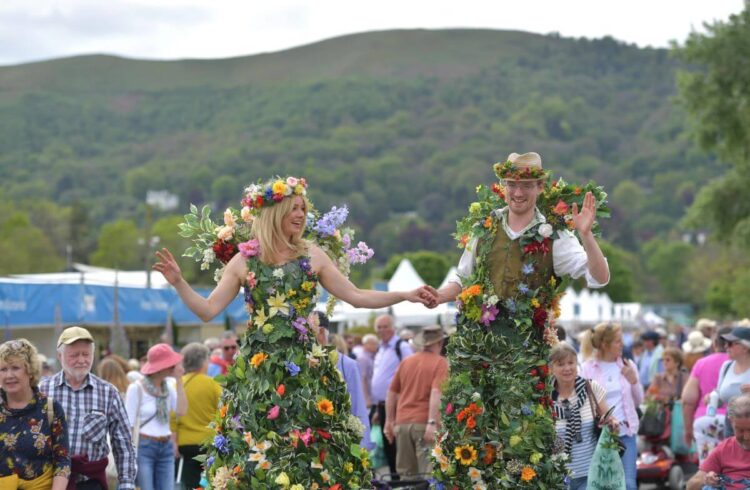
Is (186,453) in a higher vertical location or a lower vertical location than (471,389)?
lower

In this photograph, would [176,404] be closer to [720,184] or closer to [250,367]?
[250,367]

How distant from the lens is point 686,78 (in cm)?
4119

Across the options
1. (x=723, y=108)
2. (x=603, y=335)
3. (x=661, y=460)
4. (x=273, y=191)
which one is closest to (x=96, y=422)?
(x=273, y=191)

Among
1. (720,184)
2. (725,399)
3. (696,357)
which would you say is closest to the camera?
(725,399)

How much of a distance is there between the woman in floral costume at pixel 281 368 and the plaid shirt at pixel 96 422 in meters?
0.83

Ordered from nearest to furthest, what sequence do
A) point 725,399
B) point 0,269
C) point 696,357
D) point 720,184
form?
1. point 725,399
2. point 696,357
3. point 720,184
4. point 0,269

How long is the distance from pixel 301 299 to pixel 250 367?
0.51 metres

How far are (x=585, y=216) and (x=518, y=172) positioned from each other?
0.63m

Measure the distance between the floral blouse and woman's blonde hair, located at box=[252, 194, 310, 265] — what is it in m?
1.58

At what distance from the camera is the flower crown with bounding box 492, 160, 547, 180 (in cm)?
875

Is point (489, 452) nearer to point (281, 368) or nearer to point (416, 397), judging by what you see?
point (281, 368)

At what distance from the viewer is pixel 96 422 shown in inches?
330

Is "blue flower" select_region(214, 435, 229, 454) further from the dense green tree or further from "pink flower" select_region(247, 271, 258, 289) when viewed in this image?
the dense green tree

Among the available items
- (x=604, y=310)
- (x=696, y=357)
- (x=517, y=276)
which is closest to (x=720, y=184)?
(x=604, y=310)
